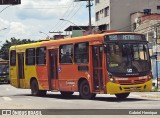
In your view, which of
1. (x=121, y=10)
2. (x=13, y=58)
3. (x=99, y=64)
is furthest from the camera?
(x=121, y=10)

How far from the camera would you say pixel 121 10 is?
256 ft

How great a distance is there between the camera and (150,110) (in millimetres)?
16375

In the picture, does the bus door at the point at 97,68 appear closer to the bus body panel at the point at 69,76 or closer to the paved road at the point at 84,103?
the bus body panel at the point at 69,76

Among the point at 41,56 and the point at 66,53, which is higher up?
the point at 66,53

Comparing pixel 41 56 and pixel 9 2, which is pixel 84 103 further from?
pixel 9 2

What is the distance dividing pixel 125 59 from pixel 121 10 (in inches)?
2242

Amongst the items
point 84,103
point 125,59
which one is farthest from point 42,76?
point 84,103

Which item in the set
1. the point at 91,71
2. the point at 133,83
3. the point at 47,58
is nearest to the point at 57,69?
the point at 47,58

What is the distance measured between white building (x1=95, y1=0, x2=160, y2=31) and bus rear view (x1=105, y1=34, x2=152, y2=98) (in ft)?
179

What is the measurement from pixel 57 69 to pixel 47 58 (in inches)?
46.4

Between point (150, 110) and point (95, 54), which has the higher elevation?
point (95, 54)

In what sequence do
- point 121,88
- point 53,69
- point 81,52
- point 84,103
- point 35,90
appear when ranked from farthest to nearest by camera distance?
1. point 35,90
2. point 53,69
3. point 81,52
4. point 121,88
5. point 84,103

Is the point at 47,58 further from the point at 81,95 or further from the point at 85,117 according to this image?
the point at 85,117

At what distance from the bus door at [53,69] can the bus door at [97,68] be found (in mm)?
3766
